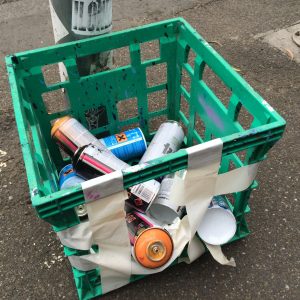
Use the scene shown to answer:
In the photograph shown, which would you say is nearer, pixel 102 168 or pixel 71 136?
pixel 102 168

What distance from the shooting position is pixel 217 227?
1479 millimetres

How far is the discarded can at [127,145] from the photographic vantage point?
1699 millimetres

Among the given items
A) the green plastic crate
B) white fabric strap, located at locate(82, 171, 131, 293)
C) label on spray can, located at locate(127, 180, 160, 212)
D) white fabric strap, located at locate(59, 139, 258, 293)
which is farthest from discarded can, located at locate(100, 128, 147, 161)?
white fabric strap, located at locate(82, 171, 131, 293)

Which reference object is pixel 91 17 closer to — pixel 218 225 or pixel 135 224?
pixel 135 224

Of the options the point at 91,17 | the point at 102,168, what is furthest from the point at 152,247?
the point at 91,17

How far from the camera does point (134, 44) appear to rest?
5.32ft

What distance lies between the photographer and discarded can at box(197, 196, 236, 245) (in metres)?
1.45

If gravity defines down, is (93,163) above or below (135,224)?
above

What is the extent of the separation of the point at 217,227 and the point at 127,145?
580mm

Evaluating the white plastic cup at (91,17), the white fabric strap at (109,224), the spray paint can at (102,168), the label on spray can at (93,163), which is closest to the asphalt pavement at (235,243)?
the white fabric strap at (109,224)

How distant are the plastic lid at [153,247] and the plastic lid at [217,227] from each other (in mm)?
203

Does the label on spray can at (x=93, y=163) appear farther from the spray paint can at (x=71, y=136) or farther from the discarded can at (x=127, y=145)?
the discarded can at (x=127, y=145)

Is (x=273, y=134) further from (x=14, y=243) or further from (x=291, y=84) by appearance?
(x=291, y=84)

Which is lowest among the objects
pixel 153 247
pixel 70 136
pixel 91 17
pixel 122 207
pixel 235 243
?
pixel 235 243
